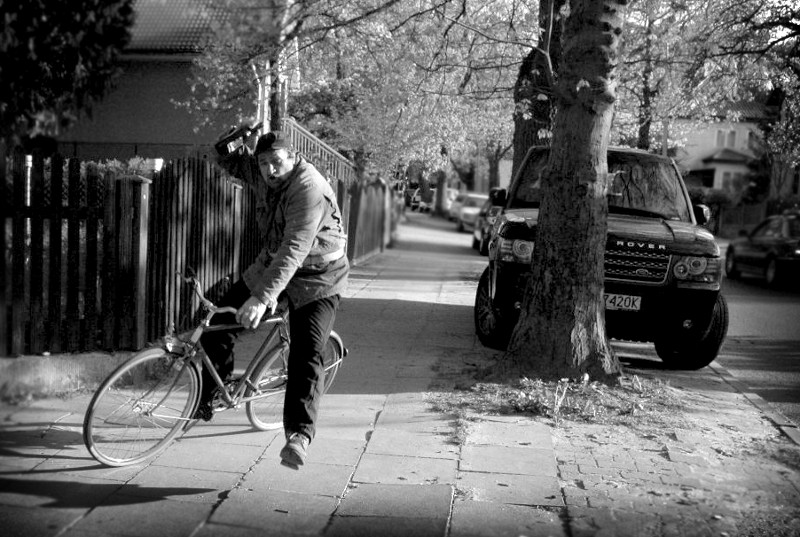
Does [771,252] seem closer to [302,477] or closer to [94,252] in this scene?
[94,252]

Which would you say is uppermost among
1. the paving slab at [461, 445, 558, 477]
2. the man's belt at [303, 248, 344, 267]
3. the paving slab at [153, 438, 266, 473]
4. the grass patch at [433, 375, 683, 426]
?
the man's belt at [303, 248, 344, 267]

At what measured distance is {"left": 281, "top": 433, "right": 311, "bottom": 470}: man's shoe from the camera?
463cm

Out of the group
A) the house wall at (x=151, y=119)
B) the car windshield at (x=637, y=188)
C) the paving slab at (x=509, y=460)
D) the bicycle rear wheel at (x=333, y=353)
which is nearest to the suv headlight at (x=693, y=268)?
the car windshield at (x=637, y=188)

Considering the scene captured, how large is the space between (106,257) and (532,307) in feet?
11.0

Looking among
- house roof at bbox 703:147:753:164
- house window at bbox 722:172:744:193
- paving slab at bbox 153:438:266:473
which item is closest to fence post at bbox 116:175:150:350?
paving slab at bbox 153:438:266:473

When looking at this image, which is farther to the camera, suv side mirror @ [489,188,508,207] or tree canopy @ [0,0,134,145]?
suv side mirror @ [489,188,508,207]

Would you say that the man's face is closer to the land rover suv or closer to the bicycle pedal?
the bicycle pedal

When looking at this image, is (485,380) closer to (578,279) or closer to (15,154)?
(578,279)

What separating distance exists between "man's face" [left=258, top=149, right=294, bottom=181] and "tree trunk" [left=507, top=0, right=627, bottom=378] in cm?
285

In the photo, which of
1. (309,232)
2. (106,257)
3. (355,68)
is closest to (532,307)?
(309,232)

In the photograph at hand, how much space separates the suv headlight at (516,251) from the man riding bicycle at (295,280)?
3097 mm

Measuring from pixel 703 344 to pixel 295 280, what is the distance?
16.5ft

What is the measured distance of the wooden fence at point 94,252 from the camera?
19.0 feet

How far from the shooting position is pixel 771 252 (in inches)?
763
